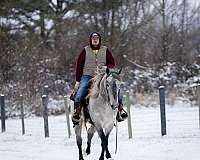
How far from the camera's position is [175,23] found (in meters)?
30.5

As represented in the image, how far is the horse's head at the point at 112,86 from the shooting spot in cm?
884

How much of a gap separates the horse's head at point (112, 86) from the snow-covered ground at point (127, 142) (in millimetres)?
1440

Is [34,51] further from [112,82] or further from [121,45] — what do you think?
[112,82]

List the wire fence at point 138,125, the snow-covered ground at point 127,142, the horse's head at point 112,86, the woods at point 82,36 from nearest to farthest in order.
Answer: the horse's head at point 112,86 < the snow-covered ground at point 127,142 < the wire fence at point 138,125 < the woods at point 82,36

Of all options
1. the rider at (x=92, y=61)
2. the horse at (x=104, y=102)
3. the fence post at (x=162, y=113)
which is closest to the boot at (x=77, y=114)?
the rider at (x=92, y=61)

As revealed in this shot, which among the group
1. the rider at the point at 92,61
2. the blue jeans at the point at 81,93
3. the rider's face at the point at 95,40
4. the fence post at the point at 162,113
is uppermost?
the rider's face at the point at 95,40

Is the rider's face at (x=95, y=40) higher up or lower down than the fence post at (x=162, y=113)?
higher up

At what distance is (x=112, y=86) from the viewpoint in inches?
349

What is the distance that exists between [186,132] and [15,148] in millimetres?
4628

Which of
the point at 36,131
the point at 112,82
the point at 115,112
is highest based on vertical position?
the point at 112,82

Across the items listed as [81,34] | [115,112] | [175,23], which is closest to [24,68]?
[81,34]

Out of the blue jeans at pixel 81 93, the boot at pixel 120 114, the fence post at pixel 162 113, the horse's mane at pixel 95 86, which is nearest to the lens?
the horse's mane at pixel 95 86

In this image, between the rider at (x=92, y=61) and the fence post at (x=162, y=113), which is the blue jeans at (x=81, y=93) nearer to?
the rider at (x=92, y=61)

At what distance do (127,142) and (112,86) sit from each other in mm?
3431
